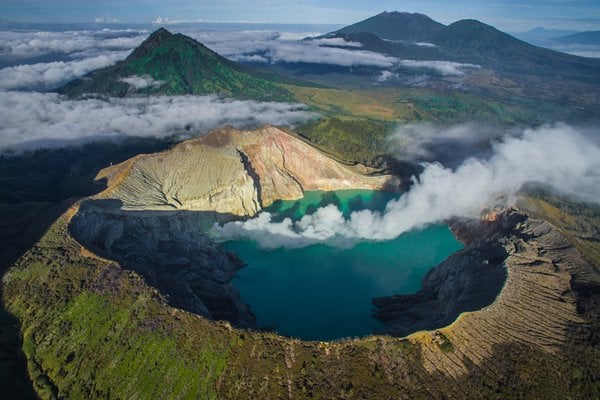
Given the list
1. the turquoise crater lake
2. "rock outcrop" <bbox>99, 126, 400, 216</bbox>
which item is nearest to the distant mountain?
"rock outcrop" <bbox>99, 126, 400, 216</bbox>

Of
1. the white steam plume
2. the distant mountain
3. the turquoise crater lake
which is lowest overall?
the turquoise crater lake

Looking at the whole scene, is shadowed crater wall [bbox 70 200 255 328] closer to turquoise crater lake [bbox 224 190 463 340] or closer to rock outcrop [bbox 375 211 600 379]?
turquoise crater lake [bbox 224 190 463 340]

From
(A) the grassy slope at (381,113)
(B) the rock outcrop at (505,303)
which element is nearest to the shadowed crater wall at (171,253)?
(B) the rock outcrop at (505,303)

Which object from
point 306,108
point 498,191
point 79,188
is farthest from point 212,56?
point 498,191

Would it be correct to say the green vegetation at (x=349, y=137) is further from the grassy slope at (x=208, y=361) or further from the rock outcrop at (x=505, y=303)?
the grassy slope at (x=208, y=361)

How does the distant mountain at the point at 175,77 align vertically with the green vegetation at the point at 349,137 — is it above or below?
above

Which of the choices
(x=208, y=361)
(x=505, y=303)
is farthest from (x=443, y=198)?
(x=208, y=361)
